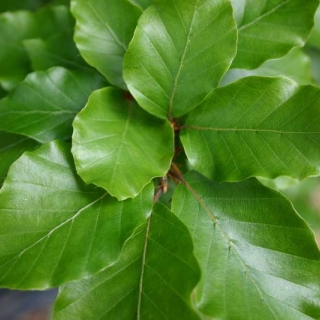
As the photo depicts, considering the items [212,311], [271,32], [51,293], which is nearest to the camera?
[212,311]

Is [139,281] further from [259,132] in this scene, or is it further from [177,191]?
[259,132]

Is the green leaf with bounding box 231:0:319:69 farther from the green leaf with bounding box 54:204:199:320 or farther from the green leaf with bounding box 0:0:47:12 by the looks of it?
the green leaf with bounding box 0:0:47:12

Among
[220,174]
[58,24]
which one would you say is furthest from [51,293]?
[220,174]

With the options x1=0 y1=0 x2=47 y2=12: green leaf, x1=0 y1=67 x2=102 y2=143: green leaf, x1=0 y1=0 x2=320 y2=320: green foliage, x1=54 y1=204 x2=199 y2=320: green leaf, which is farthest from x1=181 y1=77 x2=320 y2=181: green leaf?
x1=0 y1=0 x2=47 y2=12: green leaf

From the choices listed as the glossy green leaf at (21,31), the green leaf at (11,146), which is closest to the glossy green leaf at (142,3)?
the glossy green leaf at (21,31)

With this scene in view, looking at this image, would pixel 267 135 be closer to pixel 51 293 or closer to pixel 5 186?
pixel 5 186

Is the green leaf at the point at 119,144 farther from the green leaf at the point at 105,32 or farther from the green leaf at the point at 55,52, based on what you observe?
the green leaf at the point at 55,52

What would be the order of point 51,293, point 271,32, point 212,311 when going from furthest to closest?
point 51,293 < point 271,32 < point 212,311
